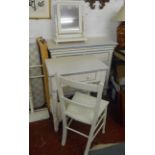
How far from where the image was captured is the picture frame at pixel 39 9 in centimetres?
190

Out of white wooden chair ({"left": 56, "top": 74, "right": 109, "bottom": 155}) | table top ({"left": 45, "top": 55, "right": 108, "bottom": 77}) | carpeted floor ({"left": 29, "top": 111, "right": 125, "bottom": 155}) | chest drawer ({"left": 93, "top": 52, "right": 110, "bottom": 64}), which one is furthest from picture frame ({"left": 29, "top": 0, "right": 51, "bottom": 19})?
carpeted floor ({"left": 29, "top": 111, "right": 125, "bottom": 155})

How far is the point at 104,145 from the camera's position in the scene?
1.74m

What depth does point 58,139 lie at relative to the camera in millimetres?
1815

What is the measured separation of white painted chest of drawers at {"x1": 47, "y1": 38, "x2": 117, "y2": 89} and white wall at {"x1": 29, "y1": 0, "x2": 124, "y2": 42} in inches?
5.1

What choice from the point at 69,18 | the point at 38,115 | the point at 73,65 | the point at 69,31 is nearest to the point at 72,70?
the point at 73,65

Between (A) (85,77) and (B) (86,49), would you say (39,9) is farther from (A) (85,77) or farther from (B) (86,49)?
(A) (85,77)

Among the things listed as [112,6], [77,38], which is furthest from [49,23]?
[112,6]

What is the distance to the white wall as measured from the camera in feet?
6.68

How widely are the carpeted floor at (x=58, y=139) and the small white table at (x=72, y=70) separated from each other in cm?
13
